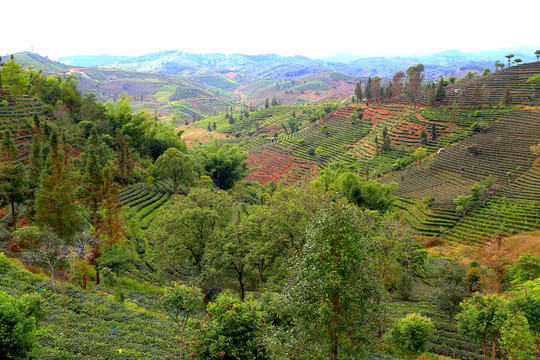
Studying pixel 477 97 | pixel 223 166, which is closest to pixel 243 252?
pixel 223 166

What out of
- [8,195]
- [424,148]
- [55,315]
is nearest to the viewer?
[55,315]

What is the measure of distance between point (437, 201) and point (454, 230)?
6.38m

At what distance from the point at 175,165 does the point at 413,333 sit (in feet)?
111

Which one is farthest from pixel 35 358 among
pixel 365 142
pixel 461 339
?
pixel 365 142

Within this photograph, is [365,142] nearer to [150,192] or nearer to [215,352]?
[150,192]

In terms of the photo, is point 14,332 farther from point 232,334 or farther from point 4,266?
point 4,266

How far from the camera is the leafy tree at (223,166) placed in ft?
178

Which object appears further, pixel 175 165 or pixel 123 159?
pixel 175 165

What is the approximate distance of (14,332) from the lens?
9453 mm

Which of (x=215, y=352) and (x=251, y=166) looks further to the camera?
(x=251, y=166)

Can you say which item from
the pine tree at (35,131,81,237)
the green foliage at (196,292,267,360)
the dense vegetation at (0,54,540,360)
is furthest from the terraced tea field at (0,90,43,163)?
the green foliage at (196,292,267,360)

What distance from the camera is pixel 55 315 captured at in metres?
14.0

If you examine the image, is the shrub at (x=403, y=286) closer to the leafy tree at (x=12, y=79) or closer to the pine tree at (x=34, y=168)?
the pine tree at (x=34, y=168)

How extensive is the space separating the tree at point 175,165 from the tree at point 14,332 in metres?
31.3
